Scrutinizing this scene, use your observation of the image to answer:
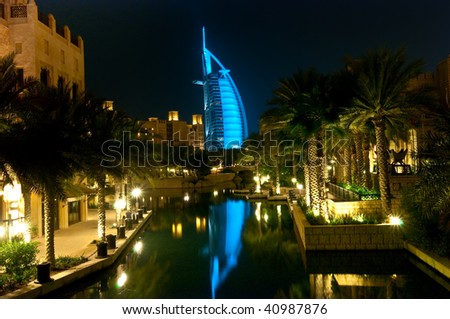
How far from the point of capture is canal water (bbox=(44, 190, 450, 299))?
41.5 ft

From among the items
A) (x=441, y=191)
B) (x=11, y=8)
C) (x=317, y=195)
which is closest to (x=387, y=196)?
(x=317, y=195)

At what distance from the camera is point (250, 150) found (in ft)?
182

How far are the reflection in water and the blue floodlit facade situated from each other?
11592cm

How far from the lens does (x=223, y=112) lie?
15738cm

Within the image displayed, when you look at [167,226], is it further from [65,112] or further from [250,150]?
[250,150]

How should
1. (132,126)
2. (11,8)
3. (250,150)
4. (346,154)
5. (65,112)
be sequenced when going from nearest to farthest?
(65,112), (11,8), (132,126), (346,154), (250,150)

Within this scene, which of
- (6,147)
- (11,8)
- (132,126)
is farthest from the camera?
(132,126)

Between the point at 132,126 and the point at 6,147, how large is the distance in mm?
14199

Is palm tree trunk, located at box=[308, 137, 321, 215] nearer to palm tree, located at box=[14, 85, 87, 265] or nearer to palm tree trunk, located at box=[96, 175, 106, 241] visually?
palm tree trunk, located at box=[96, 175, 106, 241]

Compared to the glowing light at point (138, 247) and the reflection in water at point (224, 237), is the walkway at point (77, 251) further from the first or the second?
the reflection in water at point (224, 237)

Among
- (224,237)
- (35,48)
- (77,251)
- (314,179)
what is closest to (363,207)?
(314,179)

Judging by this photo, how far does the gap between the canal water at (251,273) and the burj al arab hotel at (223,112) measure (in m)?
133

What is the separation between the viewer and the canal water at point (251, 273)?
12.7m

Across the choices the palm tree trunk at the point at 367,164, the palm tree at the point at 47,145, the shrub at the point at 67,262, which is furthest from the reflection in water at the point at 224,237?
the palm tree trunk at the point at 367,164
